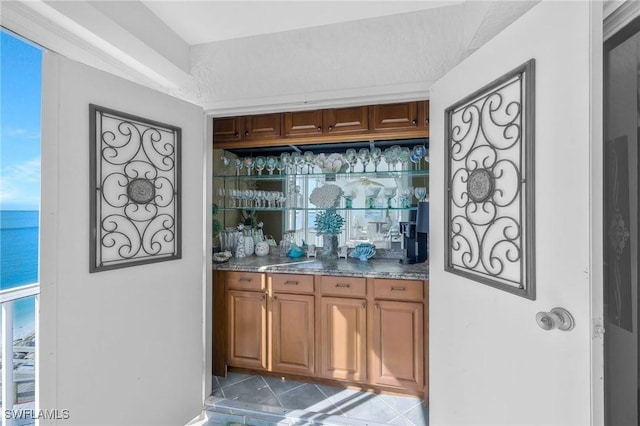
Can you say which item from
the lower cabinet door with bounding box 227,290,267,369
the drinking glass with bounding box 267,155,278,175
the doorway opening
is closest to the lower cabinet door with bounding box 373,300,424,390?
the lower cabinet door with bounding box 227,290,267,369

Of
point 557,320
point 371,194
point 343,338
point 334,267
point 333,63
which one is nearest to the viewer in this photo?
point 557,320

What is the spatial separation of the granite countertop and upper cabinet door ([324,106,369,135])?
1.10 metres

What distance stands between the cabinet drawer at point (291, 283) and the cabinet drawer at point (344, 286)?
0.39 ft

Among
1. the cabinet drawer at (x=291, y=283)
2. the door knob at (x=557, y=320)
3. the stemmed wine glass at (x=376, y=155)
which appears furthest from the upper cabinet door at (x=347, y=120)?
the door knob at (x=557, y=320)

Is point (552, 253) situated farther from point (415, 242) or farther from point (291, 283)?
point (291, 283)

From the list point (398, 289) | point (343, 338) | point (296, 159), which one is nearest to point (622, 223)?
point (398, 289)

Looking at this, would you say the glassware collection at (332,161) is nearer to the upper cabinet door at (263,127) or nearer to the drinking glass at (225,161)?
the drinking glass at (225,161)

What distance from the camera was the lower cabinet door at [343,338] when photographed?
2086mm

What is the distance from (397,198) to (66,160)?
2273 millimetres

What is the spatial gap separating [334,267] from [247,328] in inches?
34.1

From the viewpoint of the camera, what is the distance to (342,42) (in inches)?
63.6

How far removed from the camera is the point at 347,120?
2297 millimetres

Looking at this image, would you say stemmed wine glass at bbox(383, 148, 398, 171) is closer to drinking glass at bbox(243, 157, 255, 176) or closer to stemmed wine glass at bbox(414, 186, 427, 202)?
stemmed wine glass at bbox(414, 186, 427, 202)

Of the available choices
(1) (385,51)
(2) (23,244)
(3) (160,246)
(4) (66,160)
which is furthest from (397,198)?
(2) (23,244)
